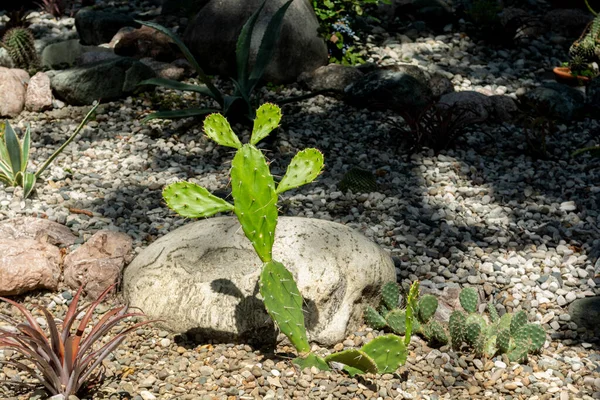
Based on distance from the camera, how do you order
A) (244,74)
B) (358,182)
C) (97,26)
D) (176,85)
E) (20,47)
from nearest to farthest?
(358,182)
(176,85)
(244,74)
(20,47)
(97,26)

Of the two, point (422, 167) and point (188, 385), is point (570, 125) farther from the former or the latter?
point (188, 385)

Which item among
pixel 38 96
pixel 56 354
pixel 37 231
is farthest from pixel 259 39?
pixel 56 354

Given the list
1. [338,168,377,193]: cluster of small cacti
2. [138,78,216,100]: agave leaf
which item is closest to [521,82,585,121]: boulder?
[338,168,377,193]: cluster of small cacti

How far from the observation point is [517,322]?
3.70 m

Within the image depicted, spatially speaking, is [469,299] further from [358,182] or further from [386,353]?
[358,182]

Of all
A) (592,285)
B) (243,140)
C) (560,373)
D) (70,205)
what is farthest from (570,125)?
(70,205)

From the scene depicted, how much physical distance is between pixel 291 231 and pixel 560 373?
59.1 inches

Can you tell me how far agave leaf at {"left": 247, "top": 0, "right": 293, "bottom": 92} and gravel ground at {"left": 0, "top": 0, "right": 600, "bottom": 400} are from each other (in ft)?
1.40

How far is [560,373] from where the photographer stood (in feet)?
11.7

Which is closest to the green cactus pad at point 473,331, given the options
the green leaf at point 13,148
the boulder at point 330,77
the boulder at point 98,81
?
the green leaf at point 13,148

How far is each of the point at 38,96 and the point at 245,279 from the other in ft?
11.3

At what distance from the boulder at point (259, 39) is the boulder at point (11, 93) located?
160cm

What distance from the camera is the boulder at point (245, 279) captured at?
3.62 meters

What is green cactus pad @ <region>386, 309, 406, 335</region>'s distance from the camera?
12.2ft
